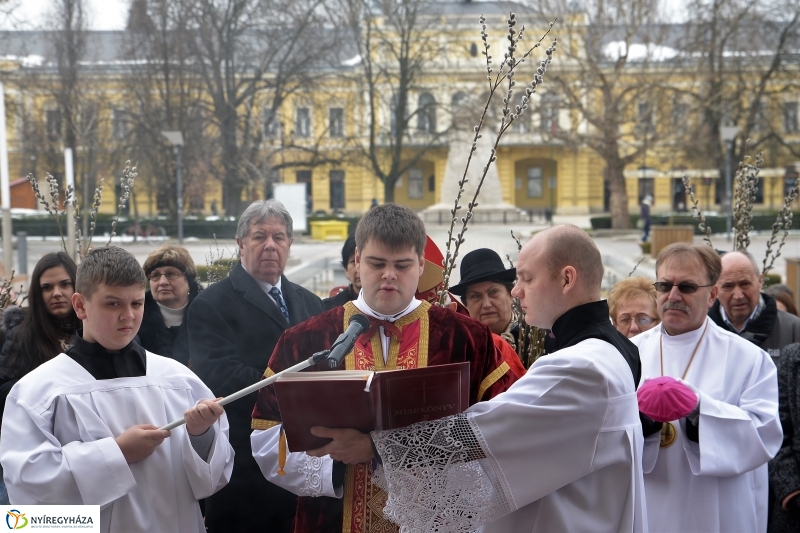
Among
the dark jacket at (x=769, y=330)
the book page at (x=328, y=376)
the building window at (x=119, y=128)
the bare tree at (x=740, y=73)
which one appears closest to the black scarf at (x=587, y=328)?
the book page at (x=328, y=376)

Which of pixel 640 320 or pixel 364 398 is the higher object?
pixel 364 398

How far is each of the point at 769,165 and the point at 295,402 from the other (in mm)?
37376

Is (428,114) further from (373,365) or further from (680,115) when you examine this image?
(373,365)

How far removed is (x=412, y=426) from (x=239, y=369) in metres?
1.47

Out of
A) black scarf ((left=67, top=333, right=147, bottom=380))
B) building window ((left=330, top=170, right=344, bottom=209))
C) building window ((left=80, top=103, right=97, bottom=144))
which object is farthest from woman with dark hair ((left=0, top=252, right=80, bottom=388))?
building window ((left=330, top=170, right=344, bottom=209))

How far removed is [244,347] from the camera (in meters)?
4.02

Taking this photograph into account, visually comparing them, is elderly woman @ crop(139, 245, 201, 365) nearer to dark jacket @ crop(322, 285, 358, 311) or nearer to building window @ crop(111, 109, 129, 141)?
dark jacket @ crop(322, 285, 358, 311)

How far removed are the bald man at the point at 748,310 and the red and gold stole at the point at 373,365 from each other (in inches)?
96.0

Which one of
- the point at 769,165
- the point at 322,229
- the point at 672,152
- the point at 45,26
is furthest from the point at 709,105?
the point at 45,26

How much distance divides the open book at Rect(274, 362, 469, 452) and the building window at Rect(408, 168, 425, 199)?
2156 inches

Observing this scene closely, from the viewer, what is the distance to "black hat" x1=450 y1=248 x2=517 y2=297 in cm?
459

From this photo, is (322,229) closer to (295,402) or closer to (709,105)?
(709,105)

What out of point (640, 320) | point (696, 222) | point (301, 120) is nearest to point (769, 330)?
point (640, 320)

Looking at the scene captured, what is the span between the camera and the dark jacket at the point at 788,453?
3.79 m
